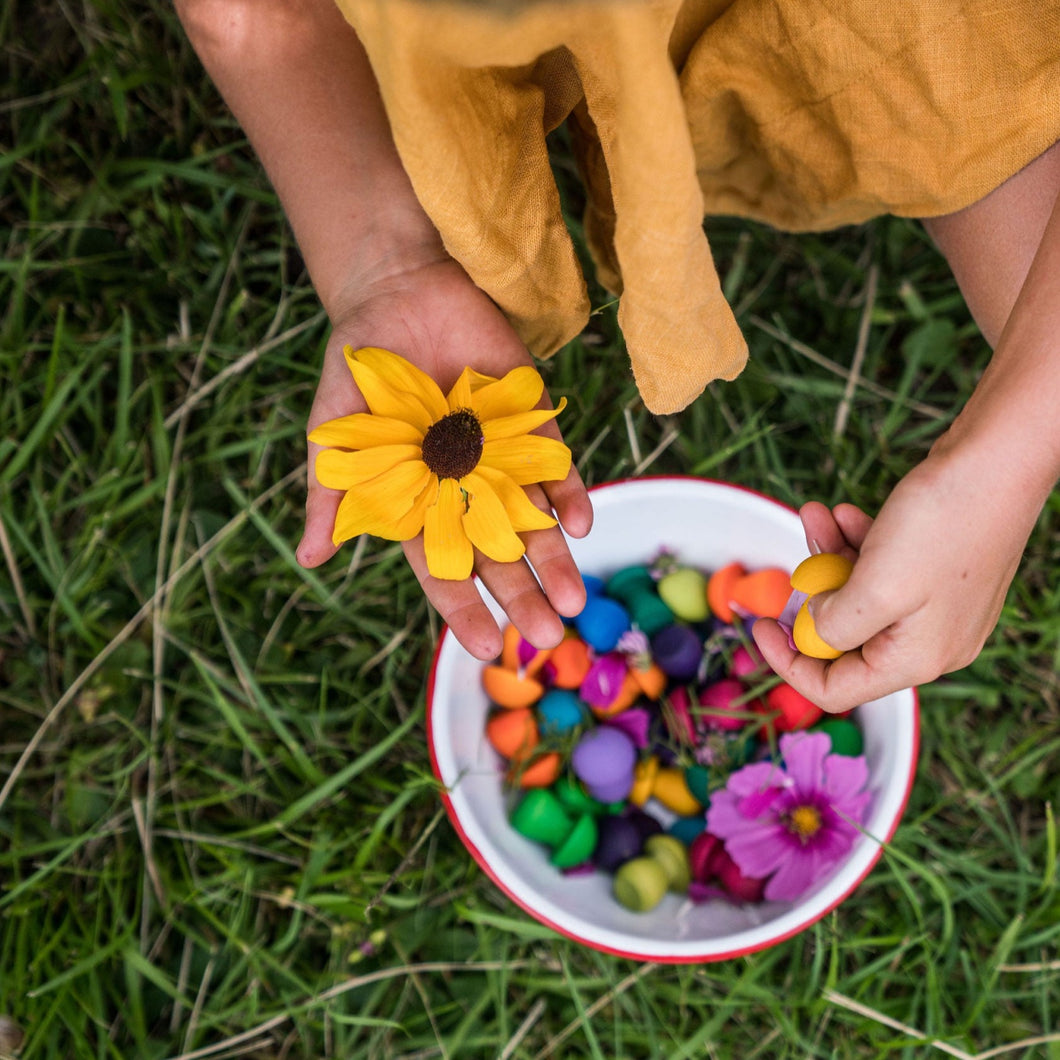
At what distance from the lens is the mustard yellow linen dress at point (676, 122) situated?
1.80ft

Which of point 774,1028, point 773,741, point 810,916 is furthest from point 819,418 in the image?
point 774,1028

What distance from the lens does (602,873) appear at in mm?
1051

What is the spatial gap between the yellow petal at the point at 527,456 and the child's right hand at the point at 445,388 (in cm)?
4

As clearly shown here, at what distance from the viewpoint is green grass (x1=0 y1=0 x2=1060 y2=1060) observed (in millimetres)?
1112

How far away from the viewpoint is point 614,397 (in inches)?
49.3

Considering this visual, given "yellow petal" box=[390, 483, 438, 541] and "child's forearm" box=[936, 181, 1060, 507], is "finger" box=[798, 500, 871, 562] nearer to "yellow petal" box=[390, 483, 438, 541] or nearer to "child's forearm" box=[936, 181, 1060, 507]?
"child's forearm" box=[936, 181, 1060, 507]

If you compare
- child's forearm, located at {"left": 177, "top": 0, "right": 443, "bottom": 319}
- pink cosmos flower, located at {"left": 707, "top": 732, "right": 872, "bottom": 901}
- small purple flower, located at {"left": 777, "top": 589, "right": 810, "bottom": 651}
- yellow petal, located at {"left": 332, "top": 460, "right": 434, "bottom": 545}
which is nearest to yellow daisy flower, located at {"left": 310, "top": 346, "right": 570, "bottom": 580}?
yellow petal, located at {"left": 332, "top": 460, "right": 434, "bottom": 545}

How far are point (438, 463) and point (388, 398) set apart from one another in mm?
66

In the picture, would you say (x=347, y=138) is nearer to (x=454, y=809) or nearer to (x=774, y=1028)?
(x=454, y=809)

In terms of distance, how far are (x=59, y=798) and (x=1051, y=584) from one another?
4.10ft

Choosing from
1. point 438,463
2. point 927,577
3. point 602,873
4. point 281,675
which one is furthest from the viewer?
point 281,675

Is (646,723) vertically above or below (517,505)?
below

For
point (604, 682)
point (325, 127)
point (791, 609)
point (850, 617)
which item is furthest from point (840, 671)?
point (325, 127)

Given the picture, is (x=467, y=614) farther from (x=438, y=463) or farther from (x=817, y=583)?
(x=817, y=583)
